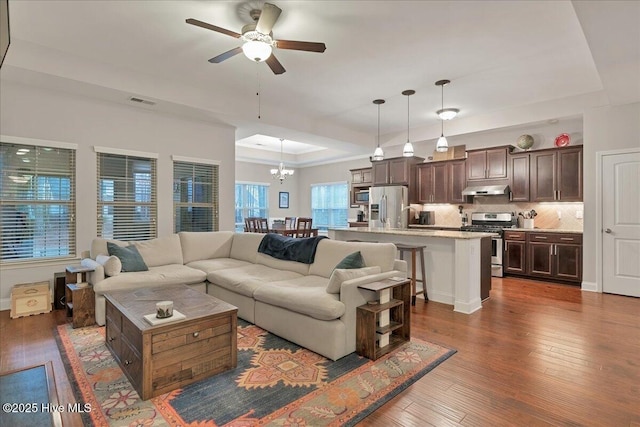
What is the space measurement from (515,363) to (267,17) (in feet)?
11.4

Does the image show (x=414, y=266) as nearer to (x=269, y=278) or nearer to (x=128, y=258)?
(x=269, y=278)

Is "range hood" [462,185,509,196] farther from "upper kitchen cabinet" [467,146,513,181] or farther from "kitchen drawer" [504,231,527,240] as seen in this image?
"kitchen drawer" [504,231,527,240]

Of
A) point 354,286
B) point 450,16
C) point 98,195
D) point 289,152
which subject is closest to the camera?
point 354,286

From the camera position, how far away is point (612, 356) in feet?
9.40

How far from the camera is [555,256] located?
222 inches

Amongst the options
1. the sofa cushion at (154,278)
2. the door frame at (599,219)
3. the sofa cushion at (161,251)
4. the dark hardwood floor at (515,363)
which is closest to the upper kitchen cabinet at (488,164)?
the door frame at (599,219)

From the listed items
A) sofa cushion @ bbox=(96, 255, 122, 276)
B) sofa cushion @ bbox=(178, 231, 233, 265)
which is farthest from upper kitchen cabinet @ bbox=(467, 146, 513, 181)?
sofa cushion @ bbox=(96, 255, 122, 276)

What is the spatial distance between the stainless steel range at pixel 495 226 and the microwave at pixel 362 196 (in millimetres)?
2634

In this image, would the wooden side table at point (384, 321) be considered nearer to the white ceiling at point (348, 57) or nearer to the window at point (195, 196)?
the white ceiling at point (348, 57)

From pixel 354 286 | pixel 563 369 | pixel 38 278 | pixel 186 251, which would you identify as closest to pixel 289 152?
pixel 186 251

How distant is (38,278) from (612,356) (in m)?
6.31

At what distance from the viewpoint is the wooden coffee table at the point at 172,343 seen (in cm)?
224

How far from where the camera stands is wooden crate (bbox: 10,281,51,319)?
3877 millimetres

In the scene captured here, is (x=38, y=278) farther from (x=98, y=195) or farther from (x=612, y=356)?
(x=612, y=356)
